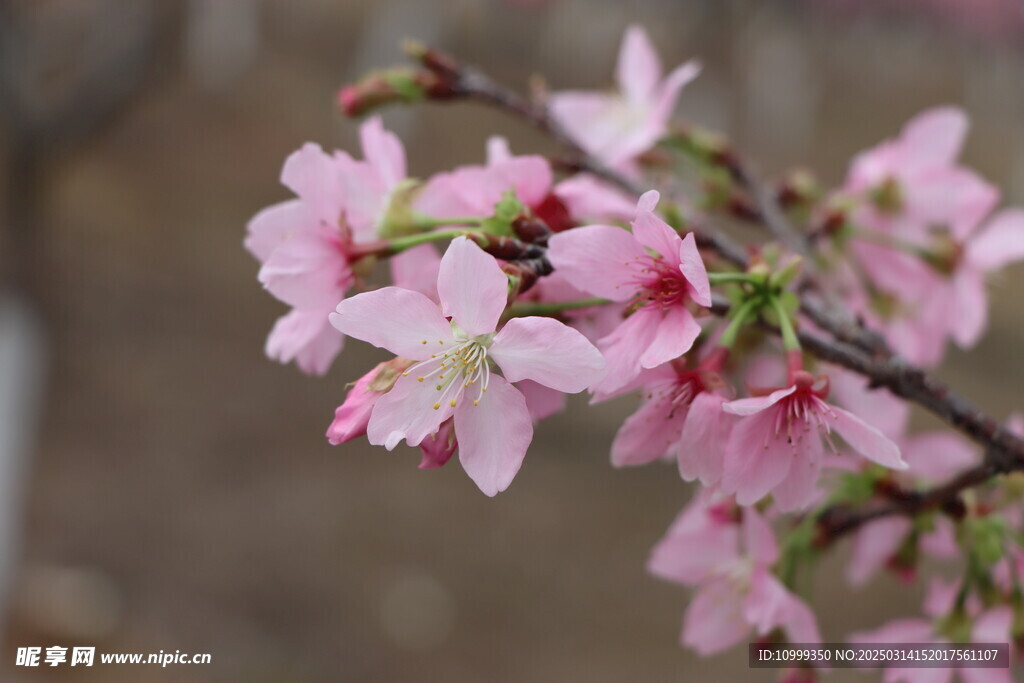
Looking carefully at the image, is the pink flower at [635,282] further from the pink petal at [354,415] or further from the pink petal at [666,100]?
the pink petal at [666,100]

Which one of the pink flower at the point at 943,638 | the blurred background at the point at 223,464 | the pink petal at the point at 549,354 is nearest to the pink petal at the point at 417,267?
the pink petal at the point at 549,354

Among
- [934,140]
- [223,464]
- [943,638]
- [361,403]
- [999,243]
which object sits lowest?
[943,638]

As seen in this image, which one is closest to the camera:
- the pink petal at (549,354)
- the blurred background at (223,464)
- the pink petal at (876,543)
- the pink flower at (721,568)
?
the pink petal at (549,354)

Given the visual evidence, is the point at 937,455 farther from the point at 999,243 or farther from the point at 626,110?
the point at 626,110

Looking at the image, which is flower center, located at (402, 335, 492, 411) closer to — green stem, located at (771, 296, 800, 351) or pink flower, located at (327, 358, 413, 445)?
pink flower, located at (327, 358, 413, 445)

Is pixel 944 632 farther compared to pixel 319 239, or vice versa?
pixel 944 632

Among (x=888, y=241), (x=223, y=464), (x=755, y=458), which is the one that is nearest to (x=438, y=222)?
(x=755, y=458)

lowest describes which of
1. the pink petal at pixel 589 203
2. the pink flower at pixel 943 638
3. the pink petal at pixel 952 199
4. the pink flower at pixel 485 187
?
the pink flower at pixel 943 638

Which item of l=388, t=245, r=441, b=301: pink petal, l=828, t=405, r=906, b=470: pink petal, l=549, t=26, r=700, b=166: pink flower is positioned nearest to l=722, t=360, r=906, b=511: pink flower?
l=828, t=405, r=906, b=470: pink petal
